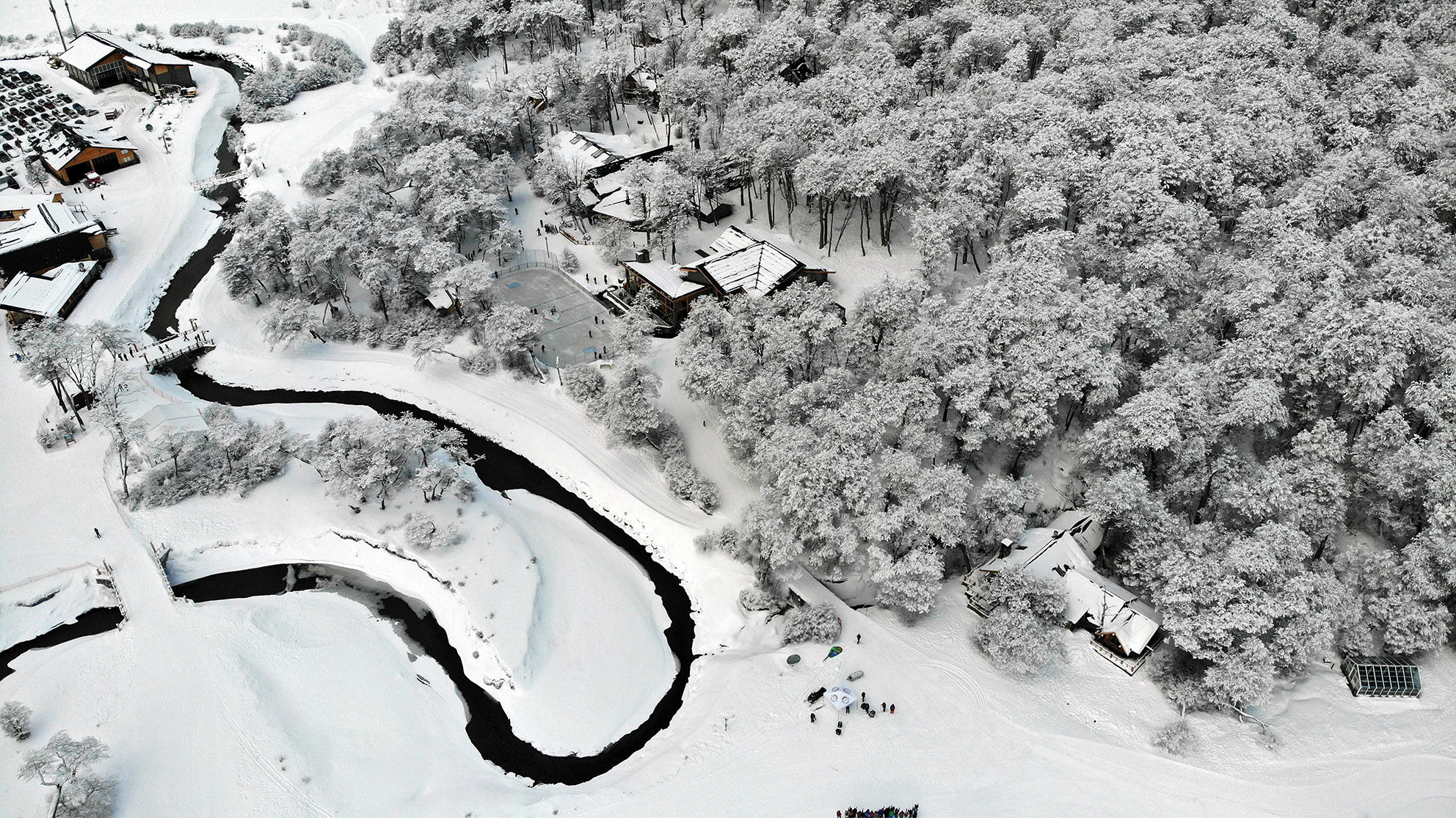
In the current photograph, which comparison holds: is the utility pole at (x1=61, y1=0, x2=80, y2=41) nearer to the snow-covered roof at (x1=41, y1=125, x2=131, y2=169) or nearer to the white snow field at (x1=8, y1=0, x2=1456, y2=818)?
the snow-covered roof at (x1=41, y1=125, x2=131, y2=169)

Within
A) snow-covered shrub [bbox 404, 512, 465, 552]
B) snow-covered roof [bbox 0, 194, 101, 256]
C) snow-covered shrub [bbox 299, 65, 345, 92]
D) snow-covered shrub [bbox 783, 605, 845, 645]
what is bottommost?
snow-covered shrub [bbox 783, 605, 845, 645]

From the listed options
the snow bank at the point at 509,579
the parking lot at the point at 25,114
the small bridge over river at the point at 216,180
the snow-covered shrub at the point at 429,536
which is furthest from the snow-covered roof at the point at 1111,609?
the parking lot at the point at 25,114

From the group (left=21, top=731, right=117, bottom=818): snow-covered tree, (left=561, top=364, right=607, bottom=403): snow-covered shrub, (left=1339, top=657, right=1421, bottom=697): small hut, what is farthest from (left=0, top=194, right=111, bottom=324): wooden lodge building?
(left=1339, top=657, right=1421, bottom=697): small hut

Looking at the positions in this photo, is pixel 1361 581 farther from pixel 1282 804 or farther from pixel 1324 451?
pixel 1282 804

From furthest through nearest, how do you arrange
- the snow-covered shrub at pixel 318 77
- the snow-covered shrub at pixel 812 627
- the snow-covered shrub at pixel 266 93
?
the snow-covered shrub at pixel 318 77, the snow-covered shrub at pixel 266 93, the snow-covered shrub at pixel 812 627

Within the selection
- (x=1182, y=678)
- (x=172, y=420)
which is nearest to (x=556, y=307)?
(x=172, y=420)

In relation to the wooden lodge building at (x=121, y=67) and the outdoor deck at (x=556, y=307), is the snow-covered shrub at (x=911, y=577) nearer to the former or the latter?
the outdoor deck at (x=556, y=307)
